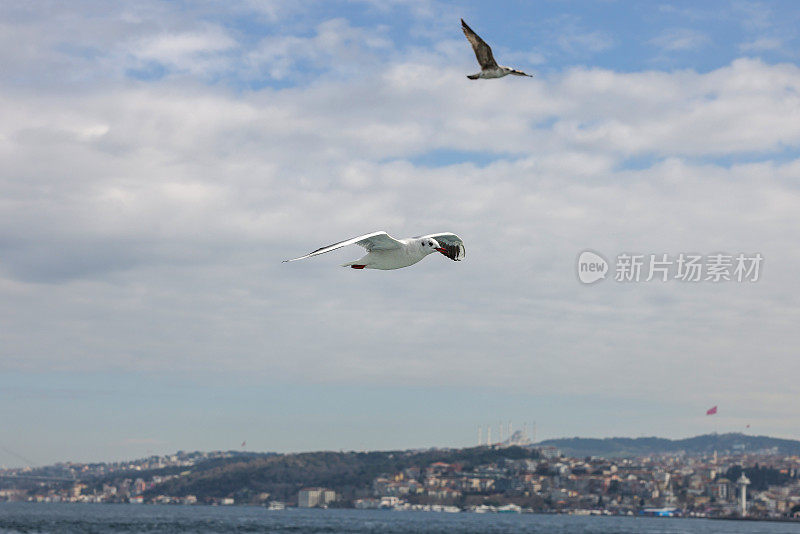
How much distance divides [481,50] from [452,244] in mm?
4050

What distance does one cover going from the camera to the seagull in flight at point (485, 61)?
51.5 ft

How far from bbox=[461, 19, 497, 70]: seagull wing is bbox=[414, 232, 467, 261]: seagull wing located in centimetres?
396

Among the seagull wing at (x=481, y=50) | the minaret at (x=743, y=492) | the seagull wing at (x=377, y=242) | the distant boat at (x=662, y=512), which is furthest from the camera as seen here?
the distant boat at (x=662, y=512)

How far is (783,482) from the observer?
189625 mm

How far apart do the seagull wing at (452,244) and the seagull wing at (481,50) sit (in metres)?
3.96

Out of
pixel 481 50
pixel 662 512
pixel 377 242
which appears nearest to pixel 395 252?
pixel 377 242

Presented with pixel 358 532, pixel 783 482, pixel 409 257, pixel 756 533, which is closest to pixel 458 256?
pixel 409 257

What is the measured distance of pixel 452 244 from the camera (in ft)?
44.5

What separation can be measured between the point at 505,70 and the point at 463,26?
1134mm

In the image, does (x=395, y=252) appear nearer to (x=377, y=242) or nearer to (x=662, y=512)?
(x=377, y=242)

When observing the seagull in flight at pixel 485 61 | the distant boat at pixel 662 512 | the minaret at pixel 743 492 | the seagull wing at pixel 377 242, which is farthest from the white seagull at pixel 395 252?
the distant boat at pixel 662 512

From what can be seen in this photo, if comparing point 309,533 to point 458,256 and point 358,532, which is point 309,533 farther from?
point 458,256

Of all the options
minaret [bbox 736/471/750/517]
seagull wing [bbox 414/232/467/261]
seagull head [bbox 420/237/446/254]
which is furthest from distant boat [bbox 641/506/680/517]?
seagull head [bbox 420/237/446/254]

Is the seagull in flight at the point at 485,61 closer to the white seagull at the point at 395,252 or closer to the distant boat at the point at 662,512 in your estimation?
the white seagull at the point at 395,252
